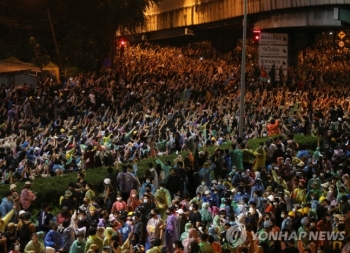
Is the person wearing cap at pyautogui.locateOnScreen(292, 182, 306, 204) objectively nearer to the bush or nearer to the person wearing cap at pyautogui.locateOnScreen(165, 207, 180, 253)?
the person wearing cap at pyautogui.locateOnScreen(165, 207, 180, 253)

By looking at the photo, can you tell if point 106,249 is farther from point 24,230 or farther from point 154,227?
point 154,227

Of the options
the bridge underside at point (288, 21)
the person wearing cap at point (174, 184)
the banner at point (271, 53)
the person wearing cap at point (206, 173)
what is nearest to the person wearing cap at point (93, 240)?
the person wearing cap at point (174, 184)

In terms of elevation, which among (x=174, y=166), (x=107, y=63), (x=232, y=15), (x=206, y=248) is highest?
(x=232, y=15)

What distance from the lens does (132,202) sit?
17328 mm

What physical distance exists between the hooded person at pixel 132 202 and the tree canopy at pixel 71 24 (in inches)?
959

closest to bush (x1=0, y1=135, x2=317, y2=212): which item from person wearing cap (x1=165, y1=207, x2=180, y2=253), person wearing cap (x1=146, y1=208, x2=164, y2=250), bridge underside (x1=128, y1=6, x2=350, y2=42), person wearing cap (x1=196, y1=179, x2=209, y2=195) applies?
person wearing cap (x1=196, y1=179, x2=209, y2=195)

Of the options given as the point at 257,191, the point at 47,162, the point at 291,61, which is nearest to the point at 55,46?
the point at 291,61

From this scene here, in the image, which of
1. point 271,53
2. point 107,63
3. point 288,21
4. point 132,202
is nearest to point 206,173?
point 132,202

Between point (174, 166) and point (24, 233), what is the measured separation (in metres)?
6.06

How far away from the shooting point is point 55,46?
42.7 m

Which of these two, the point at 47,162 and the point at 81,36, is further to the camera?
the point at 81,36

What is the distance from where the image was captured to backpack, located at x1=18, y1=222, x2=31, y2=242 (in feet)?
48.2

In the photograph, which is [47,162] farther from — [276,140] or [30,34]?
[30,34]

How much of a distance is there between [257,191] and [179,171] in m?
2.74
